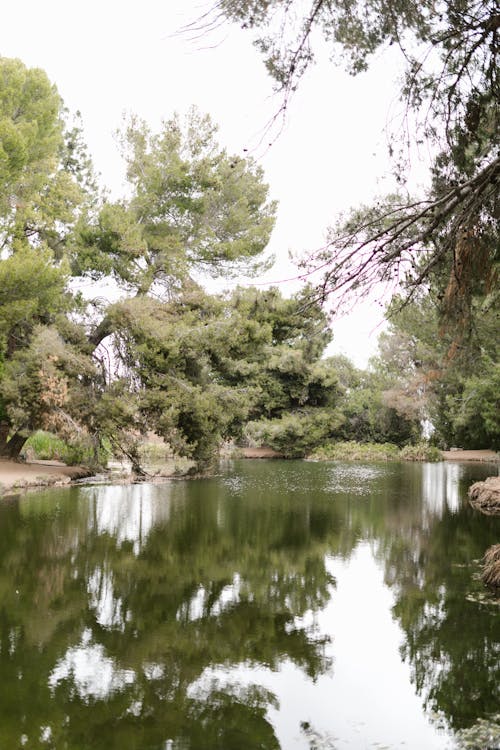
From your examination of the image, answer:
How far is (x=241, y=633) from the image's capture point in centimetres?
579

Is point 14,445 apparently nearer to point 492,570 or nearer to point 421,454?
point 492,570

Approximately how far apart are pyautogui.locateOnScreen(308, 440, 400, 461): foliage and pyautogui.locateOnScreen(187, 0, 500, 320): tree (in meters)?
27.9

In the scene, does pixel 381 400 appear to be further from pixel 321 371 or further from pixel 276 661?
pixel 276 661

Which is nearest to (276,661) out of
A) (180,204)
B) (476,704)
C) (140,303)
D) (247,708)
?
(247,708)

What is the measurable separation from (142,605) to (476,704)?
3.30 metres

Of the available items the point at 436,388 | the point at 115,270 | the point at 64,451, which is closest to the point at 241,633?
the point at 115,270

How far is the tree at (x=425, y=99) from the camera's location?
480cm

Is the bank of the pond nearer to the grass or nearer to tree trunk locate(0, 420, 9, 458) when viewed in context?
tree trunk locate(0, 420, 9, 458)

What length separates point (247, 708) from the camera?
167 inches

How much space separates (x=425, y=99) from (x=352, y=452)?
29.2 metres

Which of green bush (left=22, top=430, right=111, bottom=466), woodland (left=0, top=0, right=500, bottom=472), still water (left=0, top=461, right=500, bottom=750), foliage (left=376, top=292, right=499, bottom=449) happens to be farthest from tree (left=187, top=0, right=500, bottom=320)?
foliage (left=376, top=292, right=499, bottom=449)

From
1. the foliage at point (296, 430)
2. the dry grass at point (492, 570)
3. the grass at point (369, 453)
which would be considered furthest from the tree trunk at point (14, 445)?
the grass at point (369, 453)

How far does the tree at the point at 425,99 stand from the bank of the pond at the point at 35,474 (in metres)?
12.2

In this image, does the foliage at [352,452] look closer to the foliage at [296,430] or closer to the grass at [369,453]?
the grass at [369,453]
